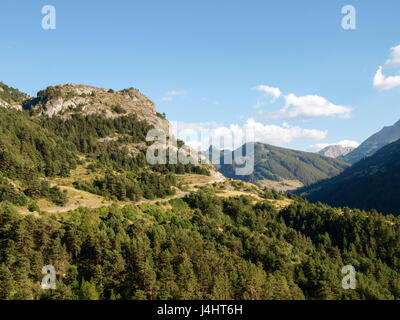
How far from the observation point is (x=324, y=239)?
11581 centimetres

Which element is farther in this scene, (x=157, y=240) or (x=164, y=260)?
(x=157, y=240)

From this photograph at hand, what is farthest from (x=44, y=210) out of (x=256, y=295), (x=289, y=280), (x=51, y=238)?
(x=289, y=280)

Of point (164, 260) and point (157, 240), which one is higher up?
point (157, 240)

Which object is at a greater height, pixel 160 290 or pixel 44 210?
pixel 44 210

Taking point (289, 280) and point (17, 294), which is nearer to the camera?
point (17, 294)

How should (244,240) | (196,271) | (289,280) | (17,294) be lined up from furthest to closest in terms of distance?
(244,240) → (289,280) → (196,271) → (17,294)

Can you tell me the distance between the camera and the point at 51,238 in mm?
58781

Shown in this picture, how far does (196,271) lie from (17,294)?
36.7 meters

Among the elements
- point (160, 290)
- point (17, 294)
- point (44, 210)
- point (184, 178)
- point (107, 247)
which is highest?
point (184, 178)

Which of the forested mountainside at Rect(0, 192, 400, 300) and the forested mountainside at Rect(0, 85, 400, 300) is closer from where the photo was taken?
the forested mountainside at Rect(0, 192, 400, 300)

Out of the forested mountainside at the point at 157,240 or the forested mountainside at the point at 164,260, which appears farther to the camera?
the forested mountainside at the point at 157,240
